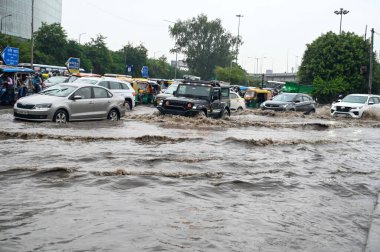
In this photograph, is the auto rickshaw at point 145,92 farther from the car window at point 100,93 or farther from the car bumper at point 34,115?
the car bumper at point 34,115

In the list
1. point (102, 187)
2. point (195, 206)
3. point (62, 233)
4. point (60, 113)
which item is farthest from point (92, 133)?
point (62, 233)

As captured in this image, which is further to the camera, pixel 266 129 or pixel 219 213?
pixel 266 129

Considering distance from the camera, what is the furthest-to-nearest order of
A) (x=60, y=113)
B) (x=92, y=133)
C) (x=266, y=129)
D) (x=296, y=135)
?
(x=266, y=129) < (x=296, y=135) < (x=60, y=113) < (x=92, y=133)

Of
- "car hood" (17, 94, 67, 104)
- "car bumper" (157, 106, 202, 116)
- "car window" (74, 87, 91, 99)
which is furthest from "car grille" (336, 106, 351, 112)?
"car hood" (17, 94, 67, 104)

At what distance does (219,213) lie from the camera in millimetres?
6090

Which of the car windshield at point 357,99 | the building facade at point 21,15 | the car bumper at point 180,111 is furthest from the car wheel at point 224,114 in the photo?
the building facade at point 21,15

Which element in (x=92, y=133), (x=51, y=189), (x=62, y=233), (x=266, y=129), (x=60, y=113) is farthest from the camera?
(x=266, y=129)

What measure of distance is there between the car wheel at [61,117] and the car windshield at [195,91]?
18.2 ft

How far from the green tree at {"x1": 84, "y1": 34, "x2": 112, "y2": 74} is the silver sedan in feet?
172

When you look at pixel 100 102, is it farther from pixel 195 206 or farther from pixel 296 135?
pixel 195 206

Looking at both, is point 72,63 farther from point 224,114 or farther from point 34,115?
point 34,115

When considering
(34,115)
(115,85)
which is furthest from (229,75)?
(34,115)

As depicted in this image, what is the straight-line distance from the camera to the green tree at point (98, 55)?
6775 centimetres

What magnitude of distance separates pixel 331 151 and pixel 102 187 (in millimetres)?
8175
